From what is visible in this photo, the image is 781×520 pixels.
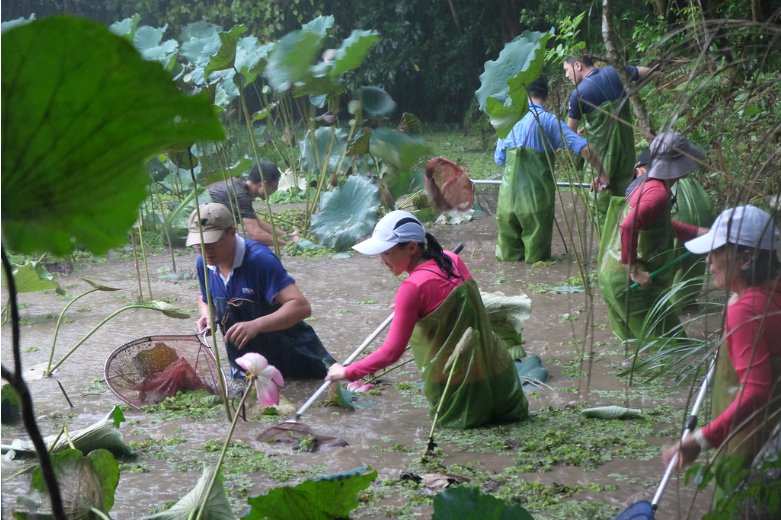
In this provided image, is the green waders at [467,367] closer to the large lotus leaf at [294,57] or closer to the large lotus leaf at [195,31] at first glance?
the large lotus leaf at [294,57]

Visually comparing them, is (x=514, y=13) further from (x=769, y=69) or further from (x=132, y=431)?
(x=132, y=431)

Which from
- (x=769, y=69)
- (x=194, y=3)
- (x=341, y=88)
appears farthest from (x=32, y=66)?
(x=194, y=3)

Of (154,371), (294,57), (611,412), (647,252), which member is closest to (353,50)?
(294,57)

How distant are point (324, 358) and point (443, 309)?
4.11ft

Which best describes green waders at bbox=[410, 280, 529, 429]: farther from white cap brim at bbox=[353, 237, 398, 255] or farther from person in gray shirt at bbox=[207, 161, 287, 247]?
person in gray shirt at bbox=[207, 161, 287, 247]

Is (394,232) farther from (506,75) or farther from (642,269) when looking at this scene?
(506,75)

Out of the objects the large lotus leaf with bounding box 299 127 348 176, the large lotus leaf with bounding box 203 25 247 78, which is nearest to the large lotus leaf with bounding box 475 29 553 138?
the large lotus leaf with bounding box 203 25 247 78

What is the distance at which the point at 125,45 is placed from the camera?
2.34 feet

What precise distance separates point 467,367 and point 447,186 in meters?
4.89

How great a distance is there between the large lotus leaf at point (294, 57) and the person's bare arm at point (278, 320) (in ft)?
6.64

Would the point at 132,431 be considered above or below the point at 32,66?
below

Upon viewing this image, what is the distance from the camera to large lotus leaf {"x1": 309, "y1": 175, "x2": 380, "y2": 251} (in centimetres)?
747

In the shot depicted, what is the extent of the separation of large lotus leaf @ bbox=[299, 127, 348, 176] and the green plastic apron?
675 centimetres

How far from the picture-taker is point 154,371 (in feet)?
13.2
